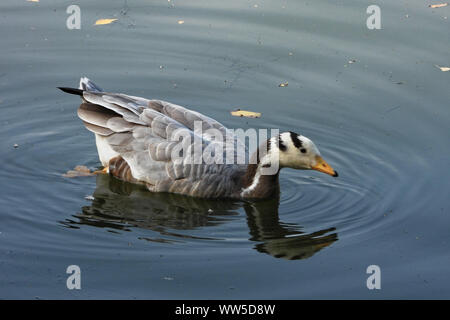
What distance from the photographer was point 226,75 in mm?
13562

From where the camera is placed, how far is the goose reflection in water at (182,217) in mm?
9414

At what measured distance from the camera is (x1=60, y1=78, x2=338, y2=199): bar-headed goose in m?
10.6

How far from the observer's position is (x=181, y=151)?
418 inches

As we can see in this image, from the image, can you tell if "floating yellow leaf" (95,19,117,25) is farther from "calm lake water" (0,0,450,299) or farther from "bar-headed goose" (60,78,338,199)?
"bar-headed goose" (60,78,338,199)

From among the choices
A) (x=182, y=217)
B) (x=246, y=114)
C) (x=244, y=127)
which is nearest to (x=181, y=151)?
(x=182, y=217)

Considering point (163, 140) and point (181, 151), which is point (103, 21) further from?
point (181, 151)

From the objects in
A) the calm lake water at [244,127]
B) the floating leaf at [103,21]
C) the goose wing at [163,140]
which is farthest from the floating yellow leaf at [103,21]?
the goose wing at [163,140]

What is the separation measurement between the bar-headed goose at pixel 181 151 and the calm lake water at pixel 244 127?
25 centimetres

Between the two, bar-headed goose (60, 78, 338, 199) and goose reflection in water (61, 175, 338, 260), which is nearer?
goose reflection in water (61, 175, 338, 260)

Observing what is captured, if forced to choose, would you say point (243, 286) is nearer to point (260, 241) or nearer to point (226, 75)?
point (260, 241)

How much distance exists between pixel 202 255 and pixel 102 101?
3286mm

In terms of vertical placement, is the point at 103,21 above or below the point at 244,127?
above

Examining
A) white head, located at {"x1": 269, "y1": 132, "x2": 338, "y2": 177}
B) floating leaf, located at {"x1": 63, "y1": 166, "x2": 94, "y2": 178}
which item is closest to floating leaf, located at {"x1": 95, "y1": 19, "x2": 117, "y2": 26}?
floating leaf, located at {"x1": 63, "y1": 166, "x2": 94, "y2": 178}

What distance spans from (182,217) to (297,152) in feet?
6.05
